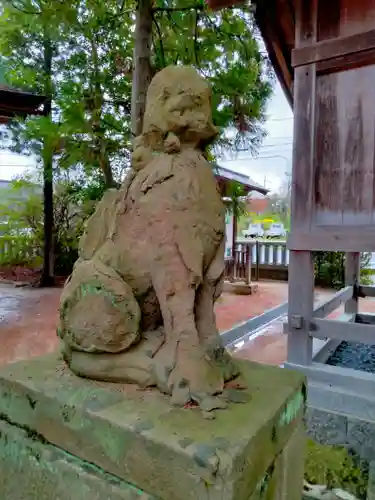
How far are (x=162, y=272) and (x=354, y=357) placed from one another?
9.27 feet

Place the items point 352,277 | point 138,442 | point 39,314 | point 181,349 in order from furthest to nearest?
point 39,314, point 352,277, point 181,349, point 138,442

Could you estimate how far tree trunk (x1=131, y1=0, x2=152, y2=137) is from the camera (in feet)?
8.44

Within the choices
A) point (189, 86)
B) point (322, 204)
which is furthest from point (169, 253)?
point (322, 204)

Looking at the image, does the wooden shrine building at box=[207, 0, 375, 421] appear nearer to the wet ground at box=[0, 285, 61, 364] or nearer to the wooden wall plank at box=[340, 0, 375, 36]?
the wooden wall plank at box=[340, 0, 375, 36]

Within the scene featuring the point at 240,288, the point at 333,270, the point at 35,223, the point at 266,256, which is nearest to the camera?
the point at 240,288

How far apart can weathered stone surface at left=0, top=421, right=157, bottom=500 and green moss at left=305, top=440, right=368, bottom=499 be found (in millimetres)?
1310

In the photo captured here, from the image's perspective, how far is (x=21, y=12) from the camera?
301 cm

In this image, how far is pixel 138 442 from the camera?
77 cm

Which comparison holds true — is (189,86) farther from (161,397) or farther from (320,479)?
(320,479)

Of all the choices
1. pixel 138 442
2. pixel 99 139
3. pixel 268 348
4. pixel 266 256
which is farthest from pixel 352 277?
pixel 266 256

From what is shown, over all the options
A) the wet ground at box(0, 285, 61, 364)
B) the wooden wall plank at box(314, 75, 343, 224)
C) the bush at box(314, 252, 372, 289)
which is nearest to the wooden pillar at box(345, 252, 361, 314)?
the wooden wall plank at box(314, 75, 343, 224)

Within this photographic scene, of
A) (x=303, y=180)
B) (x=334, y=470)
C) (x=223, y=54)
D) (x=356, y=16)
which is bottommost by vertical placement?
(x=334, y=470)

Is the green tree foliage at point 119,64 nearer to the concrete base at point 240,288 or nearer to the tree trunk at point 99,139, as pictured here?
the tree trunk at point 99,139

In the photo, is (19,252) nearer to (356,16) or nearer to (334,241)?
(334,241)
